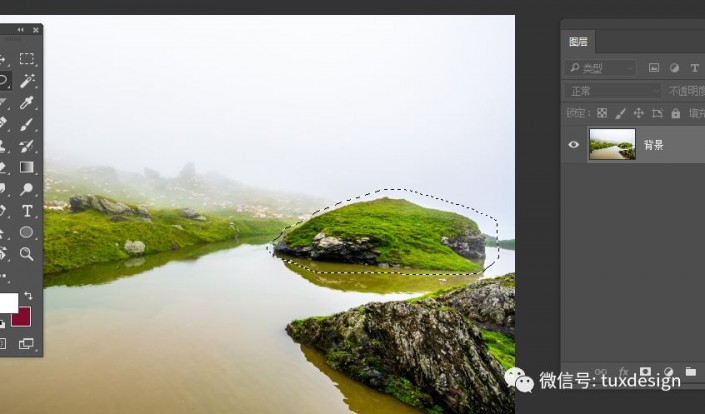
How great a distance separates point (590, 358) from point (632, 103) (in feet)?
14.2

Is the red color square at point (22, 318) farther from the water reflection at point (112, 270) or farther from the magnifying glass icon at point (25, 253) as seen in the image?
the water reflection at point (112, 270)

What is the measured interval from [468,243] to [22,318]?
762 inches

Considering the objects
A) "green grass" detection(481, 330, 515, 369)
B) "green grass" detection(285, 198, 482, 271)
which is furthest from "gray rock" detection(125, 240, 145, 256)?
"green grass" detection(481, 330, 515, 369)

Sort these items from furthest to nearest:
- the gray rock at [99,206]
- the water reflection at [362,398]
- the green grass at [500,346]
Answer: the gray rock at [99,206] < the green grass at [500,346] < the water reflection at [362,398]

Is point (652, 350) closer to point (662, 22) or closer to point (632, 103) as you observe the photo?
point (632, 103)

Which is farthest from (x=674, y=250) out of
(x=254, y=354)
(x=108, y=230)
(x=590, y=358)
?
(x=108, y=230)

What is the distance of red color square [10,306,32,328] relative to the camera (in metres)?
6.19

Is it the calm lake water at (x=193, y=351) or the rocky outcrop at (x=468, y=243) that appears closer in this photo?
the calm lake water at (x=193, y=351)

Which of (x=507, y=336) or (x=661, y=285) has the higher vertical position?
(x=661, y=285)

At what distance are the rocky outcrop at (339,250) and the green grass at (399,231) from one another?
0.92 ft

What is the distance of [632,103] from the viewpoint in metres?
5.51

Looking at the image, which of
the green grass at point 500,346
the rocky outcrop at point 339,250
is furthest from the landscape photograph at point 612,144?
the rocky outcrop at point 339,250

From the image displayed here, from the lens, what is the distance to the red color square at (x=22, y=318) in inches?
244

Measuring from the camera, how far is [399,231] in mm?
20406
